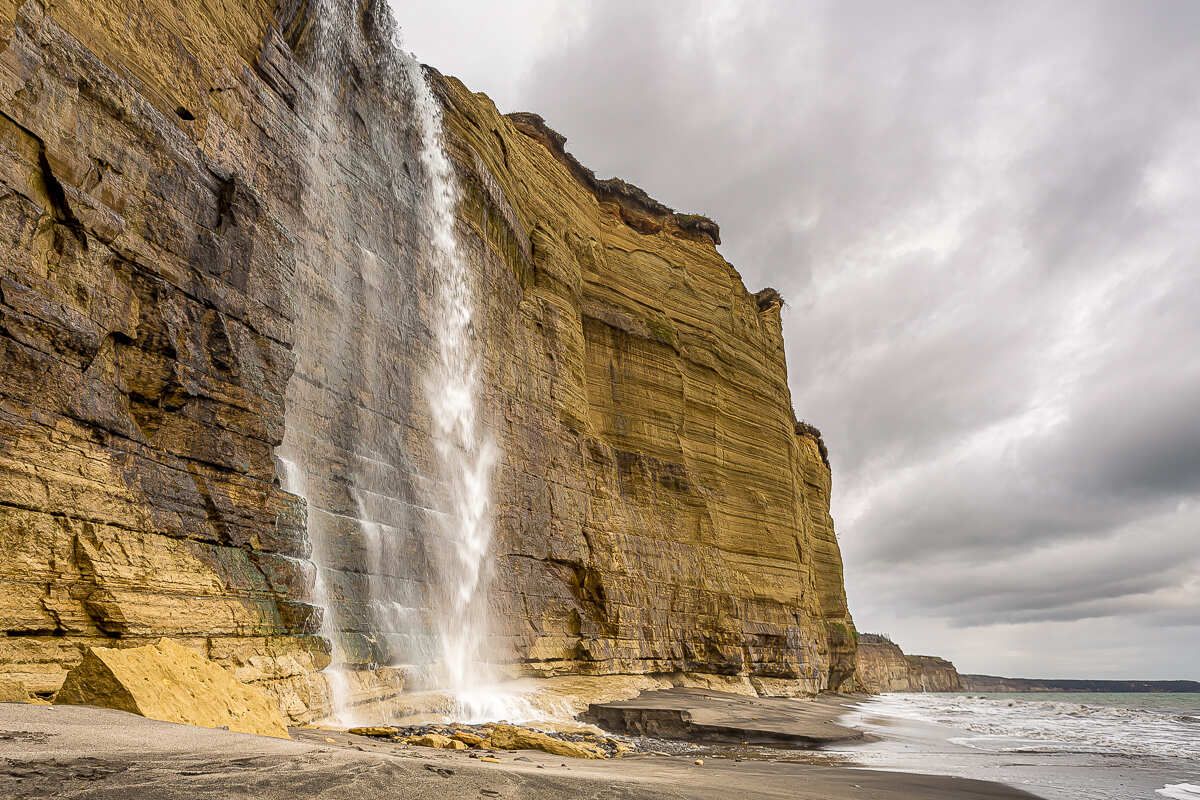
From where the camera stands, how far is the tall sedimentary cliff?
8250 mm

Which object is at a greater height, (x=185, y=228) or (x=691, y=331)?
(x=691, y=331)

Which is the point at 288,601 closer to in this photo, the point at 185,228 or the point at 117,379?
the point at 117,379

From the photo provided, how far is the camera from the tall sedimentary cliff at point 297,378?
27.1 feet

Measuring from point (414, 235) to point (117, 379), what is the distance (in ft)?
34.5

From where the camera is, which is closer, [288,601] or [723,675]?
[288,601]

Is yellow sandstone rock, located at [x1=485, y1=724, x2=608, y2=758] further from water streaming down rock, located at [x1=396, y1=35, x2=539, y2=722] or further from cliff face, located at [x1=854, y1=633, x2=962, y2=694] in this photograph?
cliff face, located at [x1=854, y1=633, x2=962, y2=694]

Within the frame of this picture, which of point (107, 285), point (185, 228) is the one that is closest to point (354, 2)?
point (185, 228)

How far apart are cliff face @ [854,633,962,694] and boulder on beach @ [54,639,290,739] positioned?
72129mm

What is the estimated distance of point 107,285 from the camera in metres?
9.23

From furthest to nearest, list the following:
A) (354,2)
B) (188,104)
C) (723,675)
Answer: (723,675) < (354,2) < (188,104)

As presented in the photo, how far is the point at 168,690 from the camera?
6.23 meters

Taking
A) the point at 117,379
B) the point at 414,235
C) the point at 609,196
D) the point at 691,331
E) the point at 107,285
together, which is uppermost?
the point at 609,196

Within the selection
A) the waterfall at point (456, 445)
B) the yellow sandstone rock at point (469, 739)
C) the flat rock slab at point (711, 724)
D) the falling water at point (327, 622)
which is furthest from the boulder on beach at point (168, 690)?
the flat rock slab at point (711, 724)

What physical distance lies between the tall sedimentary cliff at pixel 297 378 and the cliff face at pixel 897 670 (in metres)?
53.6
